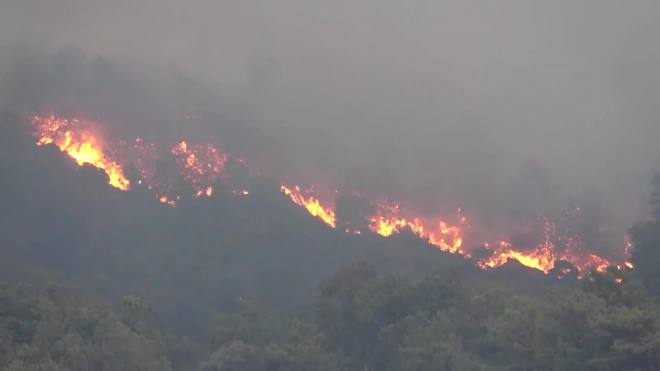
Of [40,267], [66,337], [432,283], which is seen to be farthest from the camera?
[40,267]

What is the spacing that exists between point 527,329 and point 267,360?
23121 mm

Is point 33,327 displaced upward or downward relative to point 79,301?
downward

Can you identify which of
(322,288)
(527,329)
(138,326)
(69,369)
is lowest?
(69,369)

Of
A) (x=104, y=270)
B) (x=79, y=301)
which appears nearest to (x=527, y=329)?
(x=79, y=301)

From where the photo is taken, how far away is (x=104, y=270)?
103m

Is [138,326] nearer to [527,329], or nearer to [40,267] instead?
[527,329]

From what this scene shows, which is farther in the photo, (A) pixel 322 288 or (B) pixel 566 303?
(A) pixel 322 288

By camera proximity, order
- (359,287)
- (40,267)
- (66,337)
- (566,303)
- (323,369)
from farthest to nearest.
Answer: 1. (40,267)
2. (359,287)
3. (323,369)
4. (66,337)
5. (566,303)

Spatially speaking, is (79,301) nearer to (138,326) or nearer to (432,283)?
(138,326)

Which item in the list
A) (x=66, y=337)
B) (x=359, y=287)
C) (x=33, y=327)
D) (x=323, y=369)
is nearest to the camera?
(x=66, y=337)

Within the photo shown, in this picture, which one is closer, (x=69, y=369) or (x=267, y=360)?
(x=69, y=369)

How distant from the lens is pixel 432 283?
6425 cm

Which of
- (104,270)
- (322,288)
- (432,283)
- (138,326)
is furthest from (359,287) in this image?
(104,270)

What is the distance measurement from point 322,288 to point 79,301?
23.3 metres
